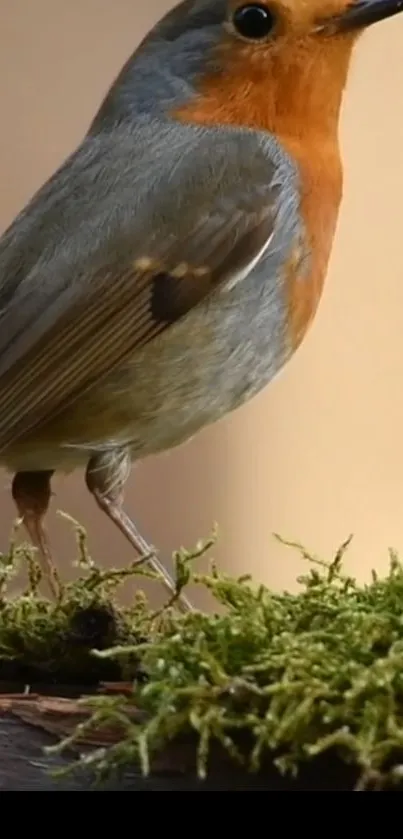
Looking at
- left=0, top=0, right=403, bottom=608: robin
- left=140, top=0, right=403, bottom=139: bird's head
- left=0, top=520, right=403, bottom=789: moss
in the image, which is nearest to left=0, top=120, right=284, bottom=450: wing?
left=0, top=0, right=403, bottom=608: robin

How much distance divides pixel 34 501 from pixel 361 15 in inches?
27.6

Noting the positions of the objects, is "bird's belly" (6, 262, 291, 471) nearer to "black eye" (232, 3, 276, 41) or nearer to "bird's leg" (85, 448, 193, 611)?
"bird's leg" (85, 448, 193, 611)

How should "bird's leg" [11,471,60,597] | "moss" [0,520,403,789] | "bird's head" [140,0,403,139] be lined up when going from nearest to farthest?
"moss" [0,520,403,789], "bird's head" [140,0,403,139], "bird's leg" [11,471,60,597]

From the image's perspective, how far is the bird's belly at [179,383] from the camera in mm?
1184

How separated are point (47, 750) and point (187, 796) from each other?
9 cm

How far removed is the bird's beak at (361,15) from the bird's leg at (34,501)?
0.63 m

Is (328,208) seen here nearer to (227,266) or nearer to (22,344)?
(227,266)

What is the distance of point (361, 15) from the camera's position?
4.16 feet

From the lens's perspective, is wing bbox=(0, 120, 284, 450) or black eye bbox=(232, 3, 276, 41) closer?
wing bbox=(0, 120, 284, 450)

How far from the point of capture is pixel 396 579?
0.92 m

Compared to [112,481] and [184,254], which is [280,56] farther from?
[112,481]

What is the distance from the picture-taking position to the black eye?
1.30 meters

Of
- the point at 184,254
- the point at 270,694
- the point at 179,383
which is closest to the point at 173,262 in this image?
the point at 184,254

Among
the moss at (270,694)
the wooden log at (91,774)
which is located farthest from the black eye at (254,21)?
the wooden log at (91,774)
